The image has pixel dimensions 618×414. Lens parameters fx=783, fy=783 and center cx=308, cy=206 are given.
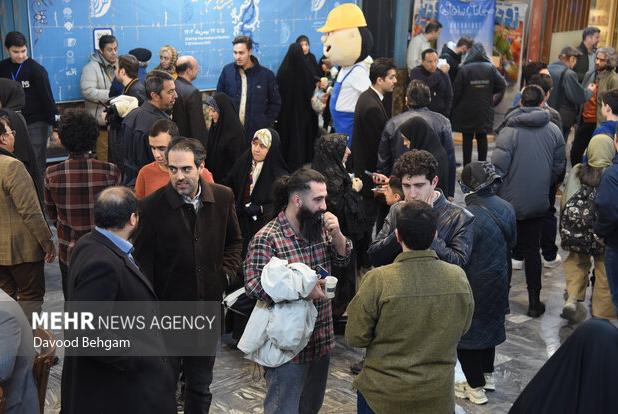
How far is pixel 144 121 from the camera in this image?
5883 mm

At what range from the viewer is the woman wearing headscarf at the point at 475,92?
10.5 meters

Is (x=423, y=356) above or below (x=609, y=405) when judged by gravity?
below

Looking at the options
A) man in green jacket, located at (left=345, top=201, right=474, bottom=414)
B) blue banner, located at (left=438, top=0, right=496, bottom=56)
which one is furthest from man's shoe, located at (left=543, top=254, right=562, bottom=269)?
blue banner, located at (left=438, top=0, right=496, bottom=56)

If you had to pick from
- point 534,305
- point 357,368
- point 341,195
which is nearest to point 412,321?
point 357,368

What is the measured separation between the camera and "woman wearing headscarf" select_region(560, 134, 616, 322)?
5918mm

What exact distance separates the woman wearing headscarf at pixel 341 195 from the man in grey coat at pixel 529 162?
4.37ft

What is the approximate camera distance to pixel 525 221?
21.0ft

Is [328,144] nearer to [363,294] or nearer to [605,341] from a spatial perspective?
[363,294]

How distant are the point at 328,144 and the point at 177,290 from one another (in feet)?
5.97

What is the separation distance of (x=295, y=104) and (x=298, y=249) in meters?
6.27

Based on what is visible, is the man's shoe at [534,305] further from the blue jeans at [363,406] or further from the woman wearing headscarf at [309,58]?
the woman wearing headscarf at [309,58]

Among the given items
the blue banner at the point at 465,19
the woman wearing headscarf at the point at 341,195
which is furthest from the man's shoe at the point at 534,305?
the blue banner at the point at 465,19

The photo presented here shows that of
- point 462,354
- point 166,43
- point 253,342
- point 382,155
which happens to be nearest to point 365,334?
point 253,342

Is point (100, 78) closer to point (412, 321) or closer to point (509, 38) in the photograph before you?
point (412, 321)
